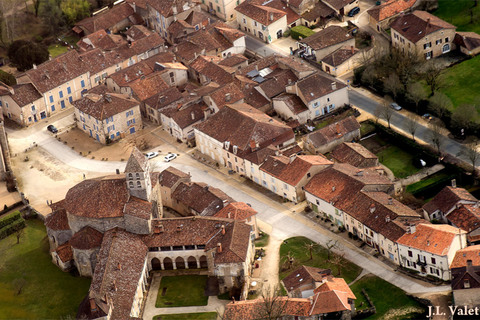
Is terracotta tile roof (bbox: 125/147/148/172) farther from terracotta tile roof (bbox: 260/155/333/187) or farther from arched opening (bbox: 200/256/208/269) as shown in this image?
terracotta tile roof (bbox: 260/155/333/187)

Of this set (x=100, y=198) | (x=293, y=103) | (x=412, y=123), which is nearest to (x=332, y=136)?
(x=293, y=103)

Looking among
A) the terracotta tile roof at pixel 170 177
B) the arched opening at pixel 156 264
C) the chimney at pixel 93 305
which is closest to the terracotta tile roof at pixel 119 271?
the chimney at pixel 93 305

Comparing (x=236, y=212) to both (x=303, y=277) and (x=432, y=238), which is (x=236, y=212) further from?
(x=432, y=238)

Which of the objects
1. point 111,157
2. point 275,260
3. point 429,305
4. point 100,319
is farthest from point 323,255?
point 111,157

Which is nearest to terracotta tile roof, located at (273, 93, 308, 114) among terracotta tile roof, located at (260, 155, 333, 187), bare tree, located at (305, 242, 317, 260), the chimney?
terracotta tile roof, located at (260, 155, 333, 187)

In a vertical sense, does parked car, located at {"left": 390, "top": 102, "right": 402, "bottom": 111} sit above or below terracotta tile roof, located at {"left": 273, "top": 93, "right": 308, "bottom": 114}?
below

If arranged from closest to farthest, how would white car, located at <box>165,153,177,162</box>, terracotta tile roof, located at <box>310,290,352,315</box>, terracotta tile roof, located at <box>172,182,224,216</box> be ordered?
terracotta tile roof, located at <box>310,290,352,315</box> → terracotta tile roof, located at <box>172,182,224,216</box> → white car, located at <box>165,153,177,162</box>

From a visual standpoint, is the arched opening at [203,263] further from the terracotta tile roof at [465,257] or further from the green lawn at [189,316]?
the terracotta tile roof at [465,257]

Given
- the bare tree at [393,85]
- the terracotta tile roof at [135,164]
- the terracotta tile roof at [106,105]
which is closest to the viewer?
the terracotta tile roof at [135,164]
